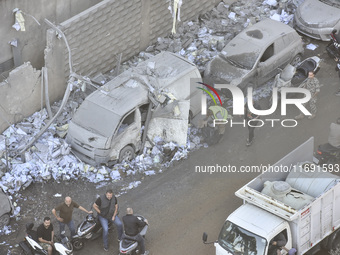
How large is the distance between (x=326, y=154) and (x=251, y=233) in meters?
4.61

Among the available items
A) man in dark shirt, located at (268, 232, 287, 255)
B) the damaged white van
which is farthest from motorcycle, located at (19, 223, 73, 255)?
man in dark shirt, located at (268, 232, 287, 255)

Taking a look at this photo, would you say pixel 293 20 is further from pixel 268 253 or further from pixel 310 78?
pixel 268 253

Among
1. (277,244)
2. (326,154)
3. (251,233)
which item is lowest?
(326,154)

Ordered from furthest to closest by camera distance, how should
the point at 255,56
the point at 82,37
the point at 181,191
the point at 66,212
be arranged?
the point at 255,56
the point at 82,37
the point at 181,191
the point at 66,212

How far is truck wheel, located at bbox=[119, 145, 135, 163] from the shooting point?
20.8 metres

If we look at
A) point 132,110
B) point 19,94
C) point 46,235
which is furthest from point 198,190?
point 19,94

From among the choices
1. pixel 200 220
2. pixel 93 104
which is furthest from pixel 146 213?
pixel 93 104

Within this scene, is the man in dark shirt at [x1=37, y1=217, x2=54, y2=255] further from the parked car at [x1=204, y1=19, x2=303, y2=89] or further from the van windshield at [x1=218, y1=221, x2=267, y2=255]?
the parked car at [x1=204, y1=19, x2=303, y2=89]

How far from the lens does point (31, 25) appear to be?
21.7 metres

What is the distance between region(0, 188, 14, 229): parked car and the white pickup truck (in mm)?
5067

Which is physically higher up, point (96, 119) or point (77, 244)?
point (96, 119)

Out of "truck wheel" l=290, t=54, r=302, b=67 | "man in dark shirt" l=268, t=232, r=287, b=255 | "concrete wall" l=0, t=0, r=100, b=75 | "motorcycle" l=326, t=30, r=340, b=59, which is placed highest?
"concrete wall" l=0, t=0, r=100, b=75

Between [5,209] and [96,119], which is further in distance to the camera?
[96,119]

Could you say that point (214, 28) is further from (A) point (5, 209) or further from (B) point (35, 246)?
(B) point (35, 246)
